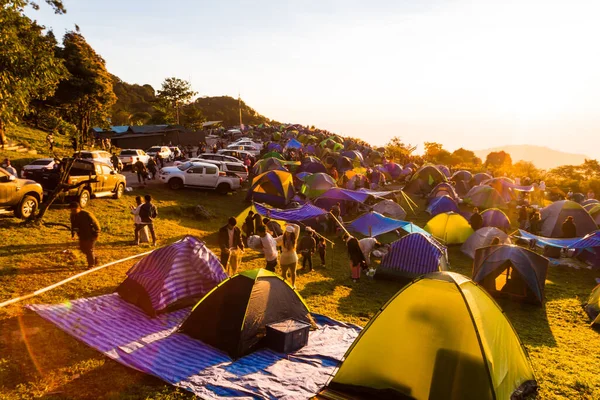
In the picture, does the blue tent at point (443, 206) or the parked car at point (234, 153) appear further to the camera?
the parked car at point (234, 153)

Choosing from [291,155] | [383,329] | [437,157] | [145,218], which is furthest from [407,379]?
[437,157]

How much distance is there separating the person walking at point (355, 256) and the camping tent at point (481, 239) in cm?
637

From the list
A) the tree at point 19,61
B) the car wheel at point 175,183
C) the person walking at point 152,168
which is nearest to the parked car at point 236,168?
the car wheel at point 175,183

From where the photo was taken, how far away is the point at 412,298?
682 cm

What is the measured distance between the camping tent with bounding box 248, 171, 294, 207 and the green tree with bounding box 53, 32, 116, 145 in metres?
16.2

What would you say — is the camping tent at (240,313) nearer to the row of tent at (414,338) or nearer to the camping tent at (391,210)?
the row of tent at (414,338)

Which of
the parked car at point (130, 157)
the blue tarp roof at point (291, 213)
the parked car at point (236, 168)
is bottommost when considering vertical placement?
the blue tarp roof at point (291, 213)

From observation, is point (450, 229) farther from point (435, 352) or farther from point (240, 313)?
point (240, 313)

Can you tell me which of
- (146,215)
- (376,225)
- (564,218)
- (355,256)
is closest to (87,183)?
(146,215)

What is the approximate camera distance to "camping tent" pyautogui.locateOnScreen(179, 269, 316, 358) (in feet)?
24.5

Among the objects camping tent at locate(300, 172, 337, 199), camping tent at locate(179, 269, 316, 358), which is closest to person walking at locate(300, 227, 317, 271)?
camping tent at locate(179, 269, 316, 358)

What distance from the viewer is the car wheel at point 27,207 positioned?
13234 millimetres

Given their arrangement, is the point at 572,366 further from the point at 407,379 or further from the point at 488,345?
the point at 407,379

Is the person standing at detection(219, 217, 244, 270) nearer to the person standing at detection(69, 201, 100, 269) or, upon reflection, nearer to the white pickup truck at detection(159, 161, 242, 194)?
the person standing at detection(69, 201, 100, 269)
